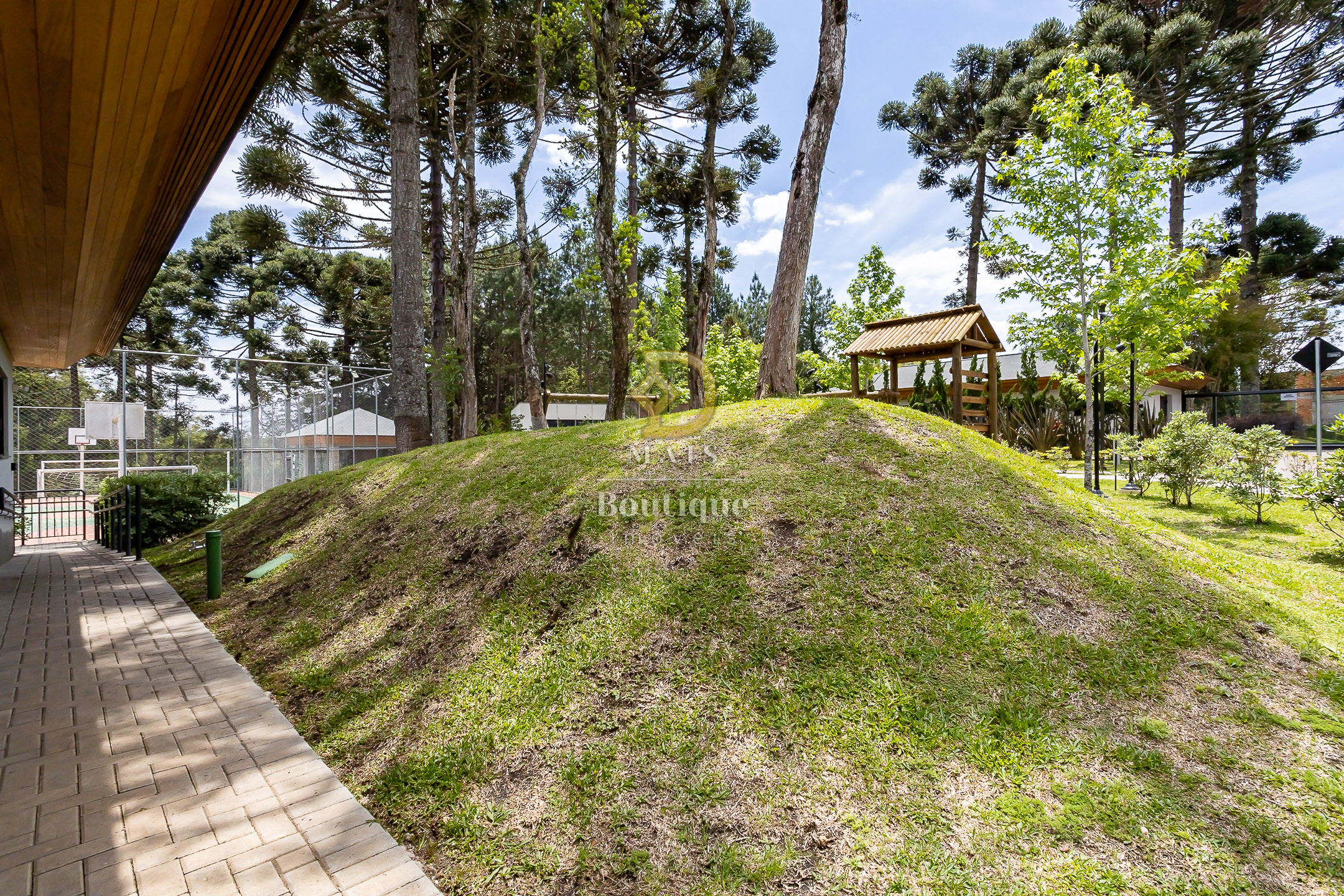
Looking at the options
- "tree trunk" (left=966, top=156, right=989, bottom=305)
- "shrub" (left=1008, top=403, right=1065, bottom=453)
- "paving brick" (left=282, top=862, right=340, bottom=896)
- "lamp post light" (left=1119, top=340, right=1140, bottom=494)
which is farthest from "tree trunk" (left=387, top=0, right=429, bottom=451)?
"tree trunk" (left=966, top=156, right=989, bottom=305)

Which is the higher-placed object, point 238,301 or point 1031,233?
point 238,301

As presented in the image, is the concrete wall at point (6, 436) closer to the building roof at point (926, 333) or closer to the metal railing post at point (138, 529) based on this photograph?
the metal railing post at point (138, 529)

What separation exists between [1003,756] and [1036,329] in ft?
41.7

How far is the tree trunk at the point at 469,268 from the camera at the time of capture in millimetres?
14633

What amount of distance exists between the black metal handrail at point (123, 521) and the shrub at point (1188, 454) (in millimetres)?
14822

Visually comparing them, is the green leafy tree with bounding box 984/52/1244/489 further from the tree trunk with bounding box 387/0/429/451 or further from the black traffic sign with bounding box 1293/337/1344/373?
the tree trunk with bounding box 387/0/429/451

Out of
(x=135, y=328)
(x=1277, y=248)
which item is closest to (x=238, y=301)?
(x=135, y=328)

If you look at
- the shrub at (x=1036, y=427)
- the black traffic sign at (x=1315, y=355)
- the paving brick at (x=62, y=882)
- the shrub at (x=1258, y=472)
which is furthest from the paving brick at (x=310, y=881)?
the shrub at (x=1036, y=427)

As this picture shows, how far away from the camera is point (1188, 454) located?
8.24m

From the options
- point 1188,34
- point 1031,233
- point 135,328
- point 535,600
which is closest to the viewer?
point 535,600

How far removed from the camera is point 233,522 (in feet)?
29.4

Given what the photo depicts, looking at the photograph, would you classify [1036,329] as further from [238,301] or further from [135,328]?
[135,328]

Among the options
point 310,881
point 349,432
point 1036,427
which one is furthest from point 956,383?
point 349,432

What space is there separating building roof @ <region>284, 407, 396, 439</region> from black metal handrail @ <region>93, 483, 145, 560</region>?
4.44 metres
